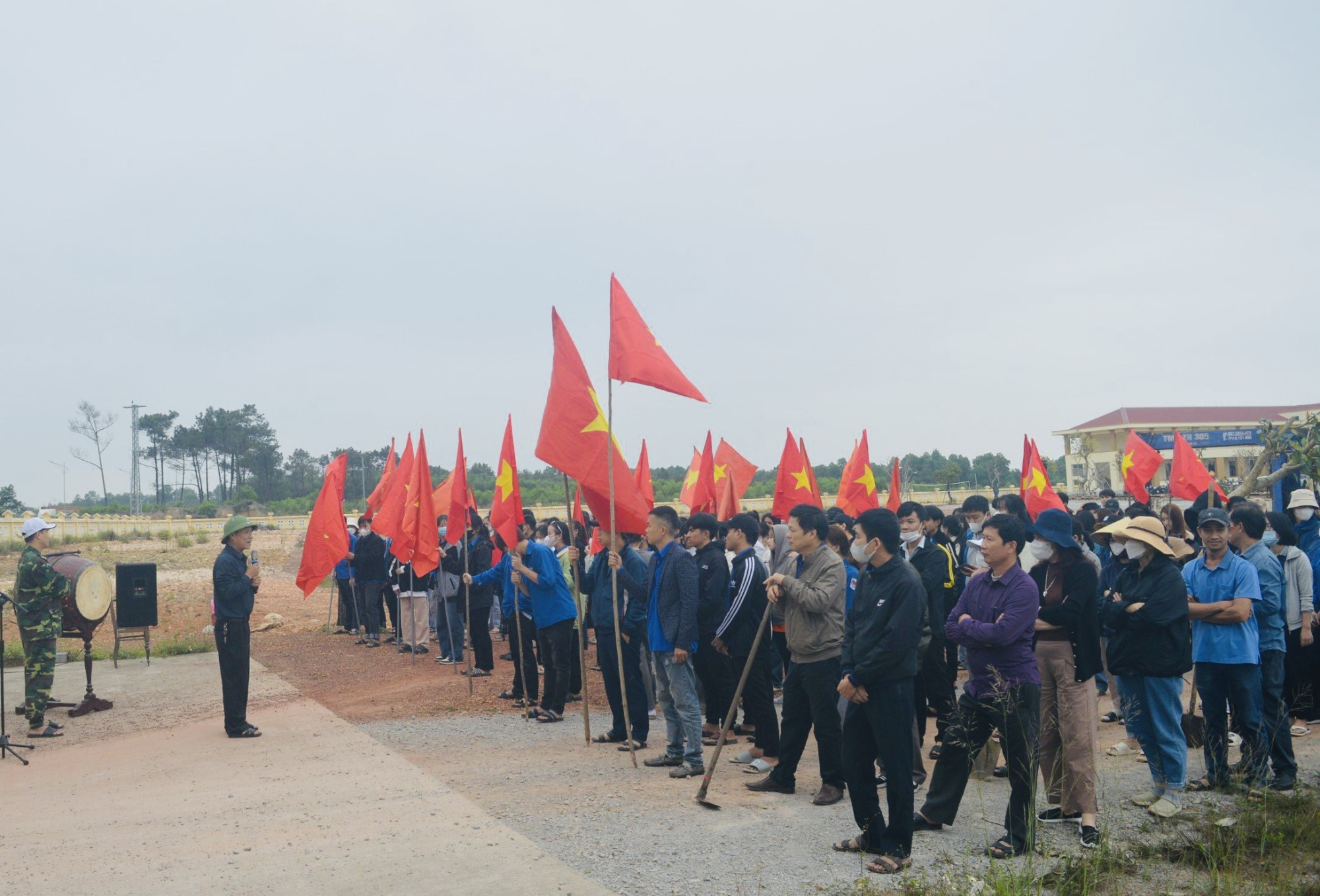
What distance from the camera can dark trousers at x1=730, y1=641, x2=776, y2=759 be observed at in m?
7.94

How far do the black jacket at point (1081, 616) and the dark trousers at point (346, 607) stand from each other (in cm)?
1528

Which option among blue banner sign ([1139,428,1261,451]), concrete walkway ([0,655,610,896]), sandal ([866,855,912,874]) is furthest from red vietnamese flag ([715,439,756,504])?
blue banner sign ([1139,428,1261,451])

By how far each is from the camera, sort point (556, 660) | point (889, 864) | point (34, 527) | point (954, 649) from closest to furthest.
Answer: point (889, 864), point (556, 660), point (34, 527), point (954, 649)

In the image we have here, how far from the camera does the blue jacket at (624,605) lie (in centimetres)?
895

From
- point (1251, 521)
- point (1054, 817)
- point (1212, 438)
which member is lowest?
point (1054, 817)

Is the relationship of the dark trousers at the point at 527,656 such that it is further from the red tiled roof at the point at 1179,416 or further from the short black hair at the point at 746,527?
the red tiled roof at the point at 1179,416

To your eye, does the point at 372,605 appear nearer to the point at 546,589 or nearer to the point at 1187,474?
the point at 546,589

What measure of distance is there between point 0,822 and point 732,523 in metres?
5.97

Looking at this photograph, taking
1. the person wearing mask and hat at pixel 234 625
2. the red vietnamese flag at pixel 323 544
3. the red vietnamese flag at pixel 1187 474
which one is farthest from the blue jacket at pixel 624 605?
the red vietnamese flag at pixel 1187 474

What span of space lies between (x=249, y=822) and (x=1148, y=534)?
6.41 metres

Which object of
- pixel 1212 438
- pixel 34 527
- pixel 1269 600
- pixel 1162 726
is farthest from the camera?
pixel 1212 438

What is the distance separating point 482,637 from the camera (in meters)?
13.0

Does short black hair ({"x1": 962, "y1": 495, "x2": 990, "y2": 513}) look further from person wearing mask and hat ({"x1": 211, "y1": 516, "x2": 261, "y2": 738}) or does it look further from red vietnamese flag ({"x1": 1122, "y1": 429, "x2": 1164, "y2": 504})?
red vietnamese flag ({"x1": 1122, "y1": 429, "x2": 1164, "y2": 504})

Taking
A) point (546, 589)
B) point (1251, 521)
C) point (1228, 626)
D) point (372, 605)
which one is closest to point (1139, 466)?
point (1251, 521)
